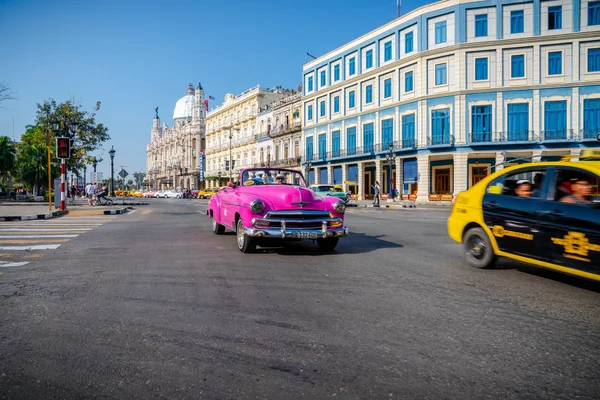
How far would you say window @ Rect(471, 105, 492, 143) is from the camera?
3316cm

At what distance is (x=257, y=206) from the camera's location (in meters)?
7.17

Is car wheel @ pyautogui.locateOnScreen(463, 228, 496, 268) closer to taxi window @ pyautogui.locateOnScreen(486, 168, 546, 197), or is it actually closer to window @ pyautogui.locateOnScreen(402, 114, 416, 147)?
taxi window @ pyautogui.locateOnScreen(486, 168, 546, 197)

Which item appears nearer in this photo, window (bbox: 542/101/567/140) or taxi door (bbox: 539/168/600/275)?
taxi door (bbox: 539/168/600/275)

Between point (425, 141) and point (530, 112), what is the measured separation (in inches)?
319

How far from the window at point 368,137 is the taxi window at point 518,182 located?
35376mm

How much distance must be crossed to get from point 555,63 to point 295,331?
119ft

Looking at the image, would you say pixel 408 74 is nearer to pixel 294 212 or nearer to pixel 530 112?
pixel 530 112

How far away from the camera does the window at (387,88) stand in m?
39.0

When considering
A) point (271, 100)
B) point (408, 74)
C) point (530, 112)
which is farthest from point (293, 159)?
point (530, 112)

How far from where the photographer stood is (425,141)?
35.3 m

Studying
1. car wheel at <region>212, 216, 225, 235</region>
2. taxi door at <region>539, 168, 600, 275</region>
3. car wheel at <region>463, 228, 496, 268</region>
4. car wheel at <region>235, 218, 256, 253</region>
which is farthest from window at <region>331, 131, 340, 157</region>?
taxi door at <region>539, 168, 600, 275</region>

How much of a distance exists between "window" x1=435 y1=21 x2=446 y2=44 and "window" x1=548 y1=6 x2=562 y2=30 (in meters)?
7.61

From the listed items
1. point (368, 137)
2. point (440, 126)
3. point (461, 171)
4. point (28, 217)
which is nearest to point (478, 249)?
point (28, 217)

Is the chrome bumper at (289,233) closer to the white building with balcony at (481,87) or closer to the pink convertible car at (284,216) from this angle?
the pink convertible car at (284,216)
